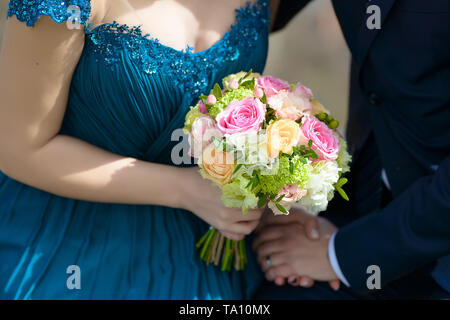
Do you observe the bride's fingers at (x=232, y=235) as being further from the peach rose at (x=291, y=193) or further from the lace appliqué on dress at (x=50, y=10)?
the lace appliqué on dress at (x=50, y=10)

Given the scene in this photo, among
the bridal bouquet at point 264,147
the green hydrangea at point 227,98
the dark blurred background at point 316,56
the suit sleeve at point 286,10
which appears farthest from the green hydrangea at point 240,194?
the dark blurred background at point 316,56

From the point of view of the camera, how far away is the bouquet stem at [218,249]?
1763mm

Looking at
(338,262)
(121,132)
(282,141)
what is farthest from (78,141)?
(338,262)

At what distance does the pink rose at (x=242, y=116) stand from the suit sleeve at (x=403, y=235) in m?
0.71

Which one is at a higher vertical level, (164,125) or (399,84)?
(399,84)

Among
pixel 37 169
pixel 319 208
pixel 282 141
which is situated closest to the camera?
pixel 282 141

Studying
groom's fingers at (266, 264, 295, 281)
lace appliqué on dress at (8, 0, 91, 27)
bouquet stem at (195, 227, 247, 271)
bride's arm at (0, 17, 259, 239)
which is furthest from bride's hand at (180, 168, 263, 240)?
lace appliqué on dress at (8, 0, 91, 27)

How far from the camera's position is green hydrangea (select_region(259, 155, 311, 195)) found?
128cm

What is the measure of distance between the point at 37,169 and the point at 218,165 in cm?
66

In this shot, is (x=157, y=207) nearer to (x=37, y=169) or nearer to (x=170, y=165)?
(x=170, y=165)

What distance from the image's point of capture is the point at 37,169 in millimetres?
1569

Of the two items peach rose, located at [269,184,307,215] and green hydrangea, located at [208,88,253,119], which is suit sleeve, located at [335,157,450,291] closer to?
peach rose, located at [269,184,307,215]

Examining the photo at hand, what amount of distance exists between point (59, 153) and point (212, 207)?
0.55m

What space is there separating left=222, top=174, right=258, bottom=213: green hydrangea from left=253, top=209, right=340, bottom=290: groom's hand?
59 cm
